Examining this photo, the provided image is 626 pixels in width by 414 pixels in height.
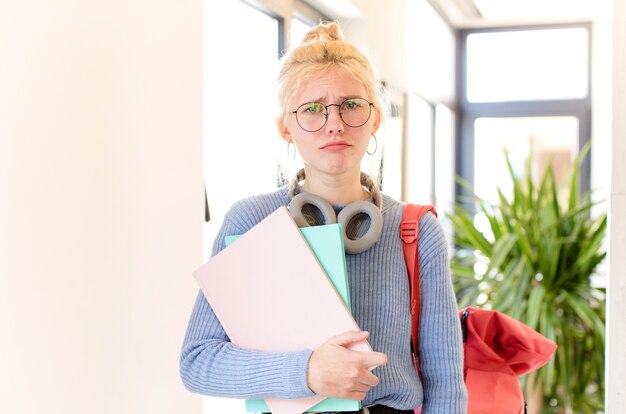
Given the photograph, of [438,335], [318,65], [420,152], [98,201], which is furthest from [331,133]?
[420,152]

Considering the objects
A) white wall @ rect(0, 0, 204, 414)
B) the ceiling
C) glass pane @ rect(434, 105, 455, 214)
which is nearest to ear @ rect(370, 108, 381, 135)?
white wall @ rect(0, 0, 204, 414)

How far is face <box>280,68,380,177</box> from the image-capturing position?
4.58ft

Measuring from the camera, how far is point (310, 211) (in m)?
1.45

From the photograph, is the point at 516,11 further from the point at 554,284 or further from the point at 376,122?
the point at 376,122

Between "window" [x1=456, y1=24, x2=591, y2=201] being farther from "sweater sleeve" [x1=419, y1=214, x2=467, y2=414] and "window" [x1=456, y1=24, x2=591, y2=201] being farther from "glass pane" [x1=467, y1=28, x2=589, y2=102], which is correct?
"sweater sleeve" [x1=419, y1=214, x2=467, y2=414]

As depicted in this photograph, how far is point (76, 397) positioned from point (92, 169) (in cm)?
43

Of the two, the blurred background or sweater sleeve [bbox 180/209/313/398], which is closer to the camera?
sweater sleeve [bbox 180/209/313/398]

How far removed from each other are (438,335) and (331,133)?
0.37 meters

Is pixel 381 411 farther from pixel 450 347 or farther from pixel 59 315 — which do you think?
pixel 59 315

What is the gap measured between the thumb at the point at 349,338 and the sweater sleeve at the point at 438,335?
225mm

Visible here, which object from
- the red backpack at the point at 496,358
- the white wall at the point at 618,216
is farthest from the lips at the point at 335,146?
the white wall at the point at 618,216

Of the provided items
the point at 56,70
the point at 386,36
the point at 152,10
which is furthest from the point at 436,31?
the point at 56,70

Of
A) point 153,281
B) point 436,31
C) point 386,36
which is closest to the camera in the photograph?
point 153,281

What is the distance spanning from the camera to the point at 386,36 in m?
4.53
